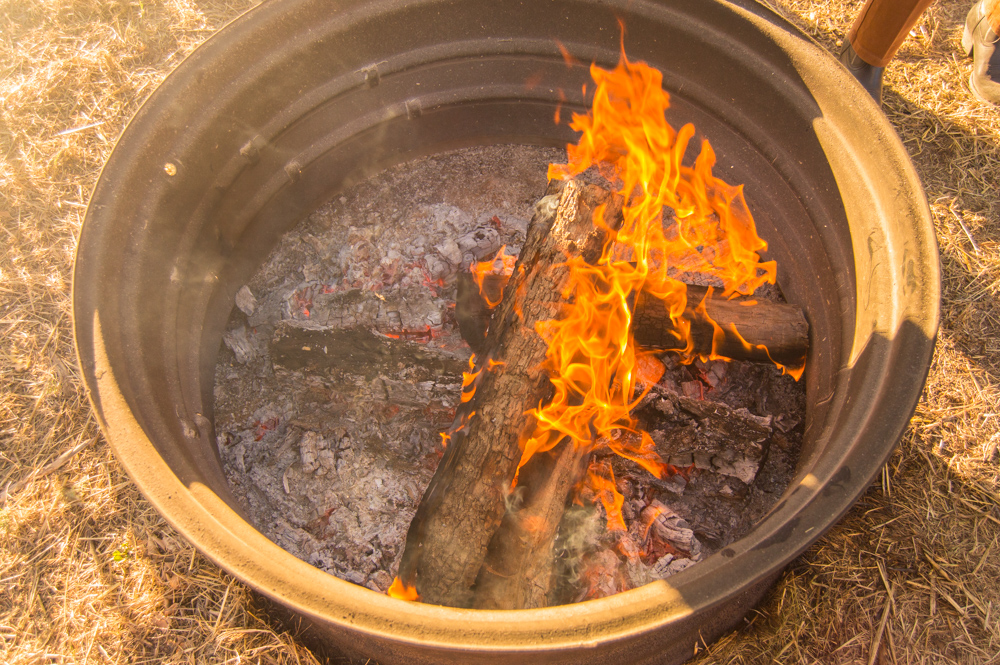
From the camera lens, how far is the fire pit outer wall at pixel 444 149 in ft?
4.81

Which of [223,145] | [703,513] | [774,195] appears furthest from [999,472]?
[223,145]

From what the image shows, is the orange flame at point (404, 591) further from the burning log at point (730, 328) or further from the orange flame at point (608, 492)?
the burning log at point (730, 328)

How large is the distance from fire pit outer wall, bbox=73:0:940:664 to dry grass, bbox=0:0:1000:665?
34 centimetres

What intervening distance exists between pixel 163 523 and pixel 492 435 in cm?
143

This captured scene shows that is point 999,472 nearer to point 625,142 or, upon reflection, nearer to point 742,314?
point 742,314

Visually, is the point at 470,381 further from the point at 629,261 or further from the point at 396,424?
the point at 629,261

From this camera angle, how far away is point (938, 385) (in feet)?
8.16

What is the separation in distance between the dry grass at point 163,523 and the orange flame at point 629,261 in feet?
2.76

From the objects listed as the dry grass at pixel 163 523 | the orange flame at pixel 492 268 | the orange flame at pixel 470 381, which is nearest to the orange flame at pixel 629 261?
the orange flame at pixel 470 381

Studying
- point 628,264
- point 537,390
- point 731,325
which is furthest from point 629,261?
point 537,390

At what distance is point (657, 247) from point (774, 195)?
1.93ft

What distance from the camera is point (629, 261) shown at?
255 cm

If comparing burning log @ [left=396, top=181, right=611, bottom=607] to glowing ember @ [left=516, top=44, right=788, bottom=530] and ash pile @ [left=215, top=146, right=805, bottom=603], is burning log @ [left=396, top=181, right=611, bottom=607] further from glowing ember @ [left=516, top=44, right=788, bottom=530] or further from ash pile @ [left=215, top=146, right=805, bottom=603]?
ash pile @ [left=215, top=146, right=805, bottom=603]

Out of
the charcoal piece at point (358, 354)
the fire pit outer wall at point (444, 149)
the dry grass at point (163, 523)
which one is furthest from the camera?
the charcoal piece at point (358, 354)
